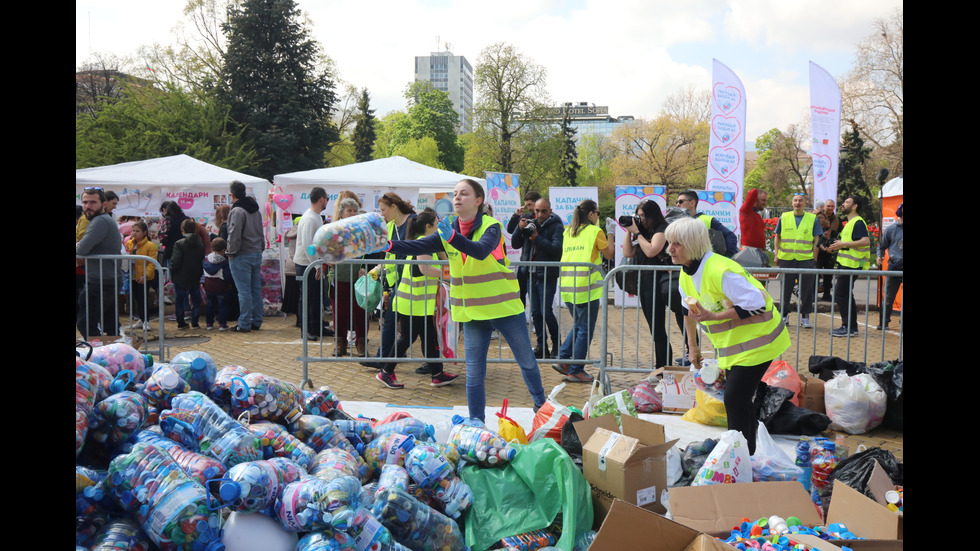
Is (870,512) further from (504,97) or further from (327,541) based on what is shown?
(504,97)

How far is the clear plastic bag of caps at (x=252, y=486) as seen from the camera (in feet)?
8.89

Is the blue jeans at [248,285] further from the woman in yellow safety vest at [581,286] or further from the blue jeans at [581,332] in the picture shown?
the blue jeans at [581,332]

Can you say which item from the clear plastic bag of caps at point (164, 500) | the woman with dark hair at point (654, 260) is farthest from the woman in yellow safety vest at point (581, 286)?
the clear plastic bag of caps at point (164, 500)

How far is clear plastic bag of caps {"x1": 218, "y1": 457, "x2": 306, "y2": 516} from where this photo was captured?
2711 mm

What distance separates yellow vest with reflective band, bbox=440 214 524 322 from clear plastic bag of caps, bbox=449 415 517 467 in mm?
1175

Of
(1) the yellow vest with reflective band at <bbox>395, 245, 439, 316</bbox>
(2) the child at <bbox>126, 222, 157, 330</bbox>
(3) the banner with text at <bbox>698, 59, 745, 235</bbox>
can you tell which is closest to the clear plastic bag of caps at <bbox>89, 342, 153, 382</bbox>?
(1) the yellow vest with reflective band at <bbox>395, 245, 439, 316</bbox>

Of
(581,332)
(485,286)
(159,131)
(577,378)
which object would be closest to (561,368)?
(577,378)

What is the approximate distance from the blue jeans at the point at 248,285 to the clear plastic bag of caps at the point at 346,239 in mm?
6803

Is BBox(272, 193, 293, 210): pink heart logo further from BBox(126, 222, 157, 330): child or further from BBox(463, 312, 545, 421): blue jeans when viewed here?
BBox(463, 312, 545, 421): blue jeans

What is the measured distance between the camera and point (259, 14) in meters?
33.4

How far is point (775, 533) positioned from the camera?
9.75 ft
